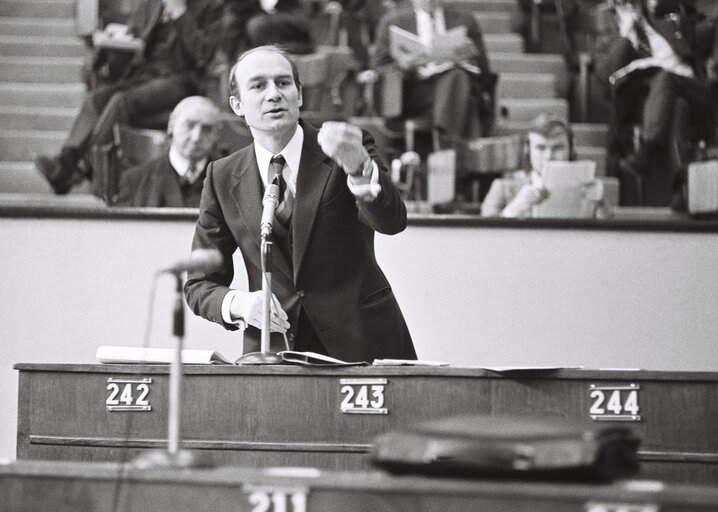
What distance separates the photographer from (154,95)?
638cm

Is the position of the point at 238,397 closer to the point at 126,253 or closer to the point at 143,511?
→ the point at 143,511

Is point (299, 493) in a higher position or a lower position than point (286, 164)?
lower

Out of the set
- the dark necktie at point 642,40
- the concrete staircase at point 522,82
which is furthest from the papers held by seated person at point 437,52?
the dark necktie at point 642,40

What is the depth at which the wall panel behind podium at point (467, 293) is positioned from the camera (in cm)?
461

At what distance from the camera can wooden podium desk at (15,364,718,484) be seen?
250cm

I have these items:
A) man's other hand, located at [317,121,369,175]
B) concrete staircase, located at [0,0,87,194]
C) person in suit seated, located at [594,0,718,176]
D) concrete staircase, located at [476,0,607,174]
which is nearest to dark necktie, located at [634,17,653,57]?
person in suit seated, located at [594,0,718,176]

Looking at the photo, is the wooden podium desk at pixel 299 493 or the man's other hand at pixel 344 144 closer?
the wooden podium desk at pixel 299 493

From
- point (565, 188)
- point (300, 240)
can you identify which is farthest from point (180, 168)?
point (300, 240)

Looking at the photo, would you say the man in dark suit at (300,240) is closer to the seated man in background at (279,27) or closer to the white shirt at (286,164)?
the white shirt at (286,164)

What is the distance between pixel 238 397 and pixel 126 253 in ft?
7.21

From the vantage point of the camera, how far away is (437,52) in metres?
6.35

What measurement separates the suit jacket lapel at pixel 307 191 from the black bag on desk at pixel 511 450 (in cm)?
121

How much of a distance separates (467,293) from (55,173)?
263 centimetres

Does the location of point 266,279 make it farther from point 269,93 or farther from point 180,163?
point 180,163
